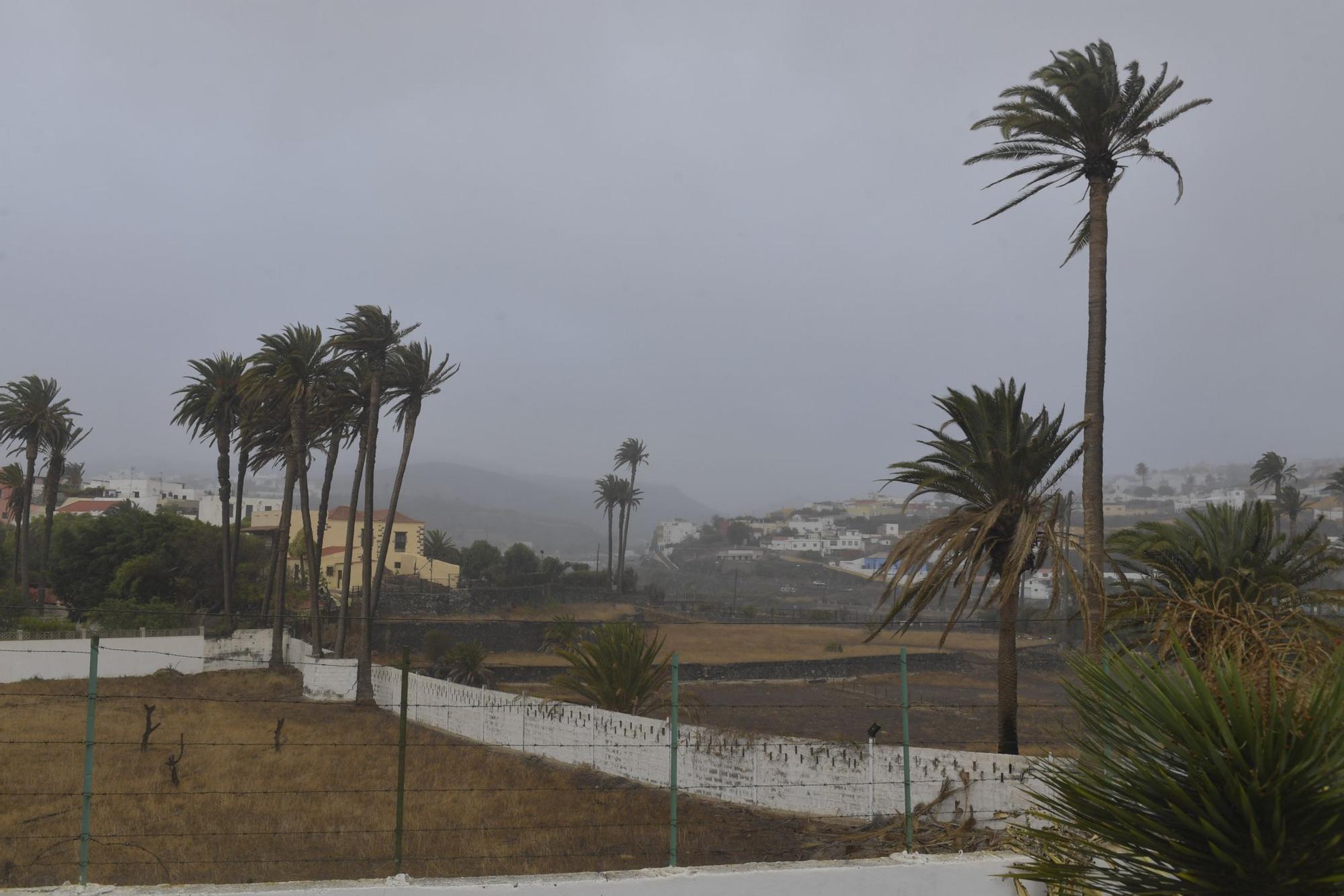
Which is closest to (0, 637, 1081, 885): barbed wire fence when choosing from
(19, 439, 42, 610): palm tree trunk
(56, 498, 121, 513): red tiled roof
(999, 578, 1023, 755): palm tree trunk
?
(999, 578, 1023, 755): palm tree trunk

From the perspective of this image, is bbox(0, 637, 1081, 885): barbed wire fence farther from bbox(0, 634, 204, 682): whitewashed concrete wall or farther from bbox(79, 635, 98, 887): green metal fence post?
bbox(0, 634, 204, 682): whitewashed concrete wall

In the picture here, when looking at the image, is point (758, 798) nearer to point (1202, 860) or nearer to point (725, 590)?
point (1202, 860)

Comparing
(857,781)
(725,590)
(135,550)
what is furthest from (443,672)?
(725,590)

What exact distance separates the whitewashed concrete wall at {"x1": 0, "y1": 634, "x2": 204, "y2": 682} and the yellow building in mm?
34268

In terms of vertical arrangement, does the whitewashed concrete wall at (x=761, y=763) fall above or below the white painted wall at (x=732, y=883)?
below

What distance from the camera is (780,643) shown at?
6869 centimetres

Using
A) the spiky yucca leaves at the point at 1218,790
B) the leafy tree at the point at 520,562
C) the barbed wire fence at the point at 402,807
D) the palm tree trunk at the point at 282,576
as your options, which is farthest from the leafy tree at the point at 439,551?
the spiky yucca leaves at the point at 1218,790

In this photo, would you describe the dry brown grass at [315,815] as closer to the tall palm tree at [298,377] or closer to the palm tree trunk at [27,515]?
the tall palm tree at [298,377]

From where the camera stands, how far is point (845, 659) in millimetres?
52344

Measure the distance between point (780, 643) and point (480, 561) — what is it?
123ft

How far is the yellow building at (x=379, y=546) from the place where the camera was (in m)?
78.1

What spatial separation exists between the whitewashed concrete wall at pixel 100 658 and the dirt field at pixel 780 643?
14003 millimetres

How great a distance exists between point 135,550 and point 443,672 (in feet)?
103

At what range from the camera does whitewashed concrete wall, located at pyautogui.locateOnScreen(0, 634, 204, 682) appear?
106 feet
